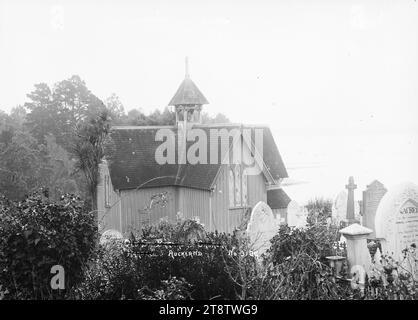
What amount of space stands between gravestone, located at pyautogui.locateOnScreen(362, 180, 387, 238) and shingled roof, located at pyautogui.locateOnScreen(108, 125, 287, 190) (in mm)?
6363

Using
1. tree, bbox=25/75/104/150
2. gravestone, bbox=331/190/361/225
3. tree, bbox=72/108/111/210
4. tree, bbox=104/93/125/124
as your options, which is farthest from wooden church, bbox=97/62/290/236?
tree, bbox=104/93/125/124

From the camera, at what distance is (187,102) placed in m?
22.8

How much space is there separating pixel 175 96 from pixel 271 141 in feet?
21.6

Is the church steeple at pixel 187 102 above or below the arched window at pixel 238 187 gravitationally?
above

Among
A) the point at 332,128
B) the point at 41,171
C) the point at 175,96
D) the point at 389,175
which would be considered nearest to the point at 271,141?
the point at 332,128

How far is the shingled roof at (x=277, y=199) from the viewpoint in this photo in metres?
22.1

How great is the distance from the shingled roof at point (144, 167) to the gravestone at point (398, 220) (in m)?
9.45

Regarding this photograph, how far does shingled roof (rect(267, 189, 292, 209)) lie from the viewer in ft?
72.6

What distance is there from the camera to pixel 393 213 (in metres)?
8.84

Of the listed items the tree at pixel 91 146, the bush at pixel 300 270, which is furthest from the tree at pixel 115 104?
the bush at pixel 300 270

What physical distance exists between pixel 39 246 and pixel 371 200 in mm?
9916

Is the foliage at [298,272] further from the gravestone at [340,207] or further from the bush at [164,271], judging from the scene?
the gravestone at [340,207]

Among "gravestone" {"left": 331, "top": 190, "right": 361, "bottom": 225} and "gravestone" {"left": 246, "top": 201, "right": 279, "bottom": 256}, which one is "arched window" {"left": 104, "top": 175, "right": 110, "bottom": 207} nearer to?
"gravestone" {"left": 246, "top": 201, "right": 279, "bottom": 256}
